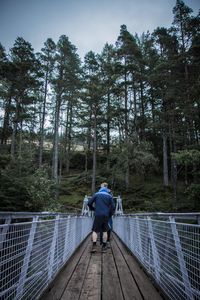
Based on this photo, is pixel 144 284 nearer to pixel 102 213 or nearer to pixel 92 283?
pixel 92 283

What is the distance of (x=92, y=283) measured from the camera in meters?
2.95

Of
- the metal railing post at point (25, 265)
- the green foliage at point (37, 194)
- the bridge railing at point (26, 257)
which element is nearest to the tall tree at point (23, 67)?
the green foliage at point (37, 194)

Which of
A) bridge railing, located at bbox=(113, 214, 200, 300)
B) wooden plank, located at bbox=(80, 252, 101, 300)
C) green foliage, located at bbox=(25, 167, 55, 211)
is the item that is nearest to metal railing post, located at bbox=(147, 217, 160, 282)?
bridge railing, located at bbox=(113, 214, 200, 300)

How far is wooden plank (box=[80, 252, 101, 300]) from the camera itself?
248cm

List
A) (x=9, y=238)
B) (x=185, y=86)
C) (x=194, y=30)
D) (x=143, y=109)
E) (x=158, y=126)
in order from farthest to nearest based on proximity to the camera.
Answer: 1. (x=143, y=109)
2. (x=158, y=126)
3. (x=194, y=30)
4. (x=185, y=86)
5. (x=9, y=238)

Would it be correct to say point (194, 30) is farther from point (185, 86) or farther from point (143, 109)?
point (143, 109)

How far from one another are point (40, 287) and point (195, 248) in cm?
175

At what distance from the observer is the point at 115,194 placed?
68.8ft

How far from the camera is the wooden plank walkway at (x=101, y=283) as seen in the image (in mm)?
2492

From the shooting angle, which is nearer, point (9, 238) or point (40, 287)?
point (9, 238)

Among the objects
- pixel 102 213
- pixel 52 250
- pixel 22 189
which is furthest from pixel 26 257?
pixel 22 189

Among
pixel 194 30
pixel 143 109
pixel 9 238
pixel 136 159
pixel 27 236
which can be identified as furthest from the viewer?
pixel 143 109

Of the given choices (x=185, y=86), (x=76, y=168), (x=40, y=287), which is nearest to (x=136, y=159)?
(x=185, y=86)

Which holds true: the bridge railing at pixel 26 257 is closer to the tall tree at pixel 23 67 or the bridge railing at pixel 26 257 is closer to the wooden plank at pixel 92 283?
the wooden plank at pixel 92 283
